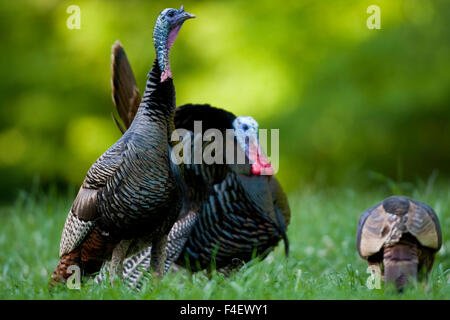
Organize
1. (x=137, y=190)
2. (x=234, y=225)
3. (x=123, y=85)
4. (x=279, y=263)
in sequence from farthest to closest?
(x=123, y=85)
(x=234, y=225)
(x=279, y=263)
(x=137, y=190)

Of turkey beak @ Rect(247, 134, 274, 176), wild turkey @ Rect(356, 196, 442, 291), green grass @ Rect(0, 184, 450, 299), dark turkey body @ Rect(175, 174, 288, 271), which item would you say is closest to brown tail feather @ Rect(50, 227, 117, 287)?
green grass @ Rect(0, 184, 450, 299)

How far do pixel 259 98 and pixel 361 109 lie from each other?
118 cm

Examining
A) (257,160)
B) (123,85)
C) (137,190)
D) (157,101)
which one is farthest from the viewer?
(123,85)

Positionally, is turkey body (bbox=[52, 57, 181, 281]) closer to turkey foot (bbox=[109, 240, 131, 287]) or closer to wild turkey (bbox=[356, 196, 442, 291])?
turkey foot (bbox=[109, 240, 131, 287])

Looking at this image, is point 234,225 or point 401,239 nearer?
point 401,239

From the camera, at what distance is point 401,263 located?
3148 millimetres

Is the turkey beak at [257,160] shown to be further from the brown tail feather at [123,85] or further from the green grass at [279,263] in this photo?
the brown tail feather at [123,85]

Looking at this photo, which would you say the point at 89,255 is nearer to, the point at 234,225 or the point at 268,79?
the point at 234,225

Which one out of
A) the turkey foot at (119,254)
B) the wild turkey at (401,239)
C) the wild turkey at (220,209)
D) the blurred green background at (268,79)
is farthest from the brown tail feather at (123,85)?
the blurred green background at (268,79)

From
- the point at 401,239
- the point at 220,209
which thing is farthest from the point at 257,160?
the point at 401,239

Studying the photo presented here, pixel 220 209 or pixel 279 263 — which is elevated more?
pixel 220 209

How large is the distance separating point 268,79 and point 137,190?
4.18 meters

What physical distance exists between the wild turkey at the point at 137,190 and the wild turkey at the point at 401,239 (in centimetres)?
103
